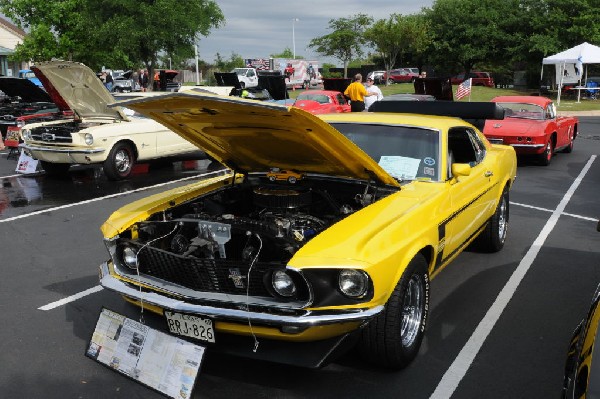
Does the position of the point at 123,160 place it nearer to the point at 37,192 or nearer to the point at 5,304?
A: the point at 37,192

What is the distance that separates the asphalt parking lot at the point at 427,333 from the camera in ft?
11.1

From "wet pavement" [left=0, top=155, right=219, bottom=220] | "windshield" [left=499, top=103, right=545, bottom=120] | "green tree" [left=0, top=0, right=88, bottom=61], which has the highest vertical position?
"green tree" [left=0, top=0, right=88, bottom=61]

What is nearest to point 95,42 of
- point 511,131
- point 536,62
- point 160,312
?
point 511,131

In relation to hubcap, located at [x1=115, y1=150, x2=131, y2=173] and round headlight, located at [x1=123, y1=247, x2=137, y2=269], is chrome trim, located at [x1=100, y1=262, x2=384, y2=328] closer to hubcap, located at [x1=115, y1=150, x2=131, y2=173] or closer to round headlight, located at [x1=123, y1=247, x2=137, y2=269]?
round headlight, located at [x1=123, y1=247, x2=137, y2=269]

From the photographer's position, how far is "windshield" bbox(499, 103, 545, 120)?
1200 centimetres

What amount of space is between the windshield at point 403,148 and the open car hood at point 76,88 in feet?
19.3

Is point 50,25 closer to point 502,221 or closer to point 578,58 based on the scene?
point 578,58

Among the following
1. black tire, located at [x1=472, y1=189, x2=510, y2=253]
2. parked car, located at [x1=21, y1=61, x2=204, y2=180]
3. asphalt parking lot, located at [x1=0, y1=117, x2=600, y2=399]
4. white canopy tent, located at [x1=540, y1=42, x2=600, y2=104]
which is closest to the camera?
asphalt parking lot, located at [x1=0, y1=117, x2=600, y2=399]

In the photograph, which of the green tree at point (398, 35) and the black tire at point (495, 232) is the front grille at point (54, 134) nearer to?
the black tire at point (495, 232)

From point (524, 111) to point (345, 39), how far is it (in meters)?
38.6

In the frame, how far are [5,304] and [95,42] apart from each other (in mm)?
24168

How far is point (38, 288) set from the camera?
16.4 feet

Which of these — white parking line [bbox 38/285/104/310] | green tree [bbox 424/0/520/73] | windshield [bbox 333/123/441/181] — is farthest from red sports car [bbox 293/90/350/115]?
green tree [bbox 424/0/520/73]

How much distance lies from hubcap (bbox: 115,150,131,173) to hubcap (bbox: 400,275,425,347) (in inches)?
305
